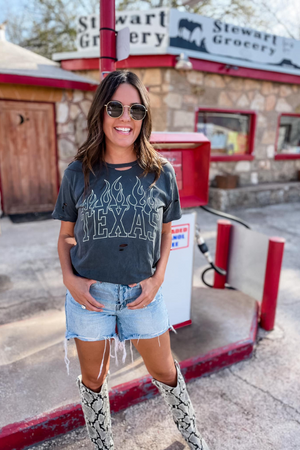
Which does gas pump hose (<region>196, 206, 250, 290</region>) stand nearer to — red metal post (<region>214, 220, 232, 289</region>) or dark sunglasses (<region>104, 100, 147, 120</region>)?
red metal post (<region>214, 220, 232, 289</region>)

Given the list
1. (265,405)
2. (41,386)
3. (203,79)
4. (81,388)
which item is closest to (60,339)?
(41,386)

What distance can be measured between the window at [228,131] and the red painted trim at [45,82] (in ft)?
8.53

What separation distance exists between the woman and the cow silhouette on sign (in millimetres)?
6341

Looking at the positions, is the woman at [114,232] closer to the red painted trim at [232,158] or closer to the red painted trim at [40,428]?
the red painted trim at [40,428]

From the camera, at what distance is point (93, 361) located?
1566 millimetres

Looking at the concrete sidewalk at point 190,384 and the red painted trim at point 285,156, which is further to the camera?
the red painted trim at point 285,156

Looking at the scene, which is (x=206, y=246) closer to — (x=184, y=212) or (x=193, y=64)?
(x=184, y=212)

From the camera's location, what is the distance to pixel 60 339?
8.85ft

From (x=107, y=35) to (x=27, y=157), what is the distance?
17.0ft

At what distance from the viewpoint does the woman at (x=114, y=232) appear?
55.6 inches

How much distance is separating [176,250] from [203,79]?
19.6ft

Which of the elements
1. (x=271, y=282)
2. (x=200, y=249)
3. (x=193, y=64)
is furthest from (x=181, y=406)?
(x=193, y=64)

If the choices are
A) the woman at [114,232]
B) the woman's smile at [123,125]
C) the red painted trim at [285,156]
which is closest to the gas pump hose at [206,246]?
the woman at [114,232]

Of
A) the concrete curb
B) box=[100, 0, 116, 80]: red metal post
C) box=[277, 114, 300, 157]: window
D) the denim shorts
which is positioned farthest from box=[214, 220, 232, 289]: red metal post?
box=[277, 114, 300, 157]: window
